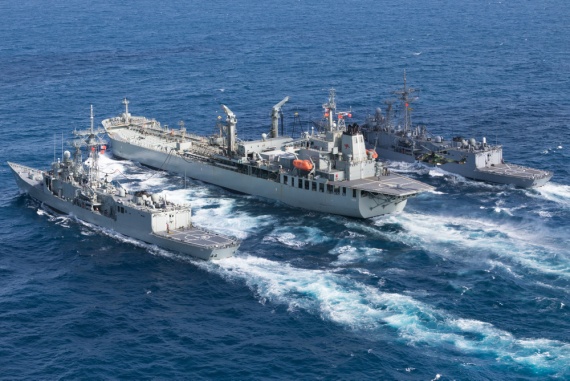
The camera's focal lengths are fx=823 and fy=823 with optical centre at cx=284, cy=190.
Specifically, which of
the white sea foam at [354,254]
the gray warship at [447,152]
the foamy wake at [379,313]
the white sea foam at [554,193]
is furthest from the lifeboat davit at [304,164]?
the white sea foam at [554,193]

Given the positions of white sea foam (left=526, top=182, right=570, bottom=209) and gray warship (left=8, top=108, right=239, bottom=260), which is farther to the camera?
white sea foam (left=526, top=182, right=570, bottom=209)

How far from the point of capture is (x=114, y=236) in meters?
105

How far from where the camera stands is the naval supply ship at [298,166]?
11088cm

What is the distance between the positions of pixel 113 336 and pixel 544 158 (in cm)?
8334

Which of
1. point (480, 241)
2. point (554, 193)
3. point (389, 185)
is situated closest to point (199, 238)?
point (389, 185)

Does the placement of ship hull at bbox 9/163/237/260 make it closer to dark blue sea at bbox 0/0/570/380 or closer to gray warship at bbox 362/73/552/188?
dark blue sea at bbox 0/0/570/380

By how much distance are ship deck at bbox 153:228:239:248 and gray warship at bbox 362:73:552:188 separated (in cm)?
4728

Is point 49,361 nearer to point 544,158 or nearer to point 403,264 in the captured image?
point 403,264

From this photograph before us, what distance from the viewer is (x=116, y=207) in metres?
105

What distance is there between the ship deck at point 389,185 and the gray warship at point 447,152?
59.1 feet

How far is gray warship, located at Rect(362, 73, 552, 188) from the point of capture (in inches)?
4850

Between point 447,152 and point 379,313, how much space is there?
→ 55.5m

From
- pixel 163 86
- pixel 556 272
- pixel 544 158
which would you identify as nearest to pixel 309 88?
pixel 163 86

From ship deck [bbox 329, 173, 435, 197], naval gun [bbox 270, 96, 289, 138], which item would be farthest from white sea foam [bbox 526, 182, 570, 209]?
naval gun [bbox 270, 96, 289, 138]
